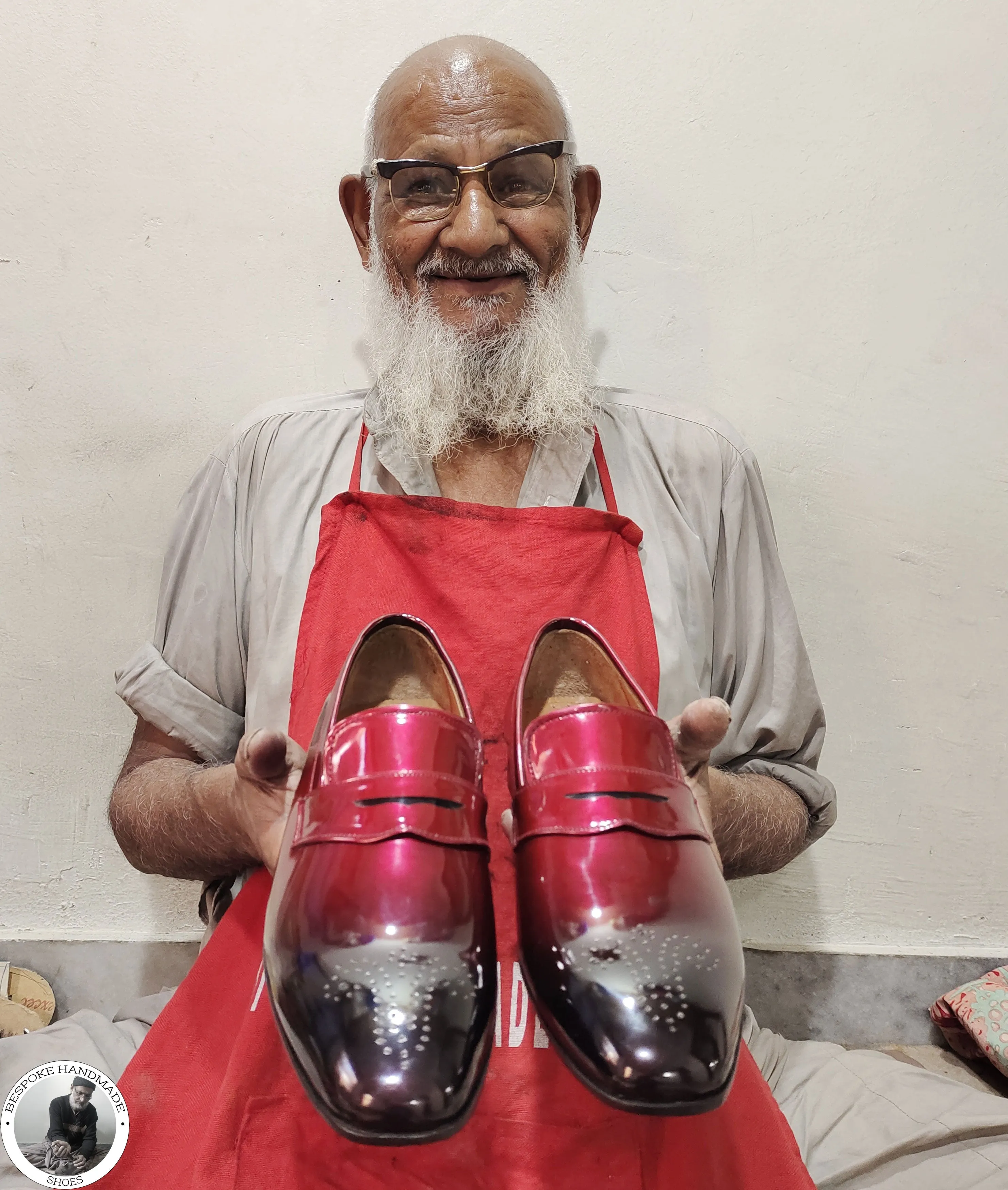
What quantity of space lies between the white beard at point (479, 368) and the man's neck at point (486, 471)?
2 centimetres

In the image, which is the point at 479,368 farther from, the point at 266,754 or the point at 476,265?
the point at 266,754

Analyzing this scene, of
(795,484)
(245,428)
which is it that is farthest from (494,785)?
(795,484)

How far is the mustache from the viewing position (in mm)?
1056

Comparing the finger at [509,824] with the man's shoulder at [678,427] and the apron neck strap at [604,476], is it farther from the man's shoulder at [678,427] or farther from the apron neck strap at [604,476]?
the man's shoulder at [678,427]

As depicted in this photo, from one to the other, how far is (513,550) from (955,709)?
2.69 feet

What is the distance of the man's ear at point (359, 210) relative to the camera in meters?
1.16

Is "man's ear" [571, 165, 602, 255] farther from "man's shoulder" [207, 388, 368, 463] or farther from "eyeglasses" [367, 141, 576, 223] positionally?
"man's shoulder" [207, 388, 368, 463]

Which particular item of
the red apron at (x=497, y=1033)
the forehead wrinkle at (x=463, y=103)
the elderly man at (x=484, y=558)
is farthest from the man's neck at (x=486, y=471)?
the forehead wrinkle at (x=463, y=103)

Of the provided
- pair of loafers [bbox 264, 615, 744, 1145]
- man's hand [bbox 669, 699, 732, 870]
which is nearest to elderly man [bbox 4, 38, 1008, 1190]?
man's hand [bbox 669, 699, 732, 870]

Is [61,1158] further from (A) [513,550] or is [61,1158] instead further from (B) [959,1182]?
(B) [959,1182]

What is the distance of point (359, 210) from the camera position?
1179 millimetres

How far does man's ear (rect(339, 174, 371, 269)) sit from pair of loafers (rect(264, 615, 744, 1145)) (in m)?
0.73

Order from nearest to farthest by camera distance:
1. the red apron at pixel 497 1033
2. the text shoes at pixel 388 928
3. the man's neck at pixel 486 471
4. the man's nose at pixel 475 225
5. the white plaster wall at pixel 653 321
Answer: the text shoes at pixel 388 928
the red apron at pixel 497 1033
the man's nose at pixel 475 225
the man's neck at pixel 486 471
the white plaster wall at pixel 653 321

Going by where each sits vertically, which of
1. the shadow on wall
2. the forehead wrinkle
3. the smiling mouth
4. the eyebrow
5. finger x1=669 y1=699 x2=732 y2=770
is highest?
the forehead wrinkle
